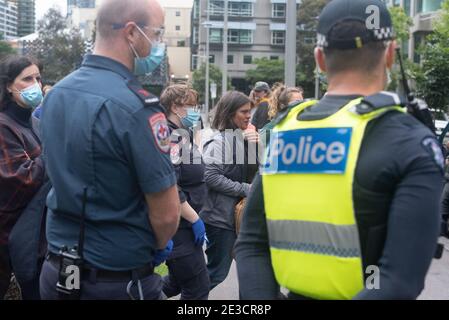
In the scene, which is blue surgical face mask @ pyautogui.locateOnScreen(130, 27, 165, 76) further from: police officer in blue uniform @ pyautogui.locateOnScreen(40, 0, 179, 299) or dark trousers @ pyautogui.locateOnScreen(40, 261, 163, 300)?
dark trousers @ pyautogui.locateOnScreen(40, 261, 163, 300)

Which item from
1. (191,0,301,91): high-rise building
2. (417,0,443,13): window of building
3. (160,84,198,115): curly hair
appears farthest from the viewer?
(191,0,301,91): high-rise building

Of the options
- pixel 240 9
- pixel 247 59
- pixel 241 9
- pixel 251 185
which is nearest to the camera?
pixel 251 185

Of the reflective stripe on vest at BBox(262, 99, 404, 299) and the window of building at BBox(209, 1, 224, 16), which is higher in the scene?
the window of building at BBox(209, 1, 224, 16)

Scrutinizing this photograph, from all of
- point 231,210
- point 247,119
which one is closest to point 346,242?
point 231,210

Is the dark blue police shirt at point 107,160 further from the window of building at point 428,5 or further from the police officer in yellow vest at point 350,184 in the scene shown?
the window of building at point 428,5

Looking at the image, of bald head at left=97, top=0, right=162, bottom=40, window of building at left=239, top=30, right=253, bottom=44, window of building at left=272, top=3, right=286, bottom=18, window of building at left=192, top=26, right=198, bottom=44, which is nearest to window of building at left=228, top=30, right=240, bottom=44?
window of building at left=239, top=30, right=253, bottom=44

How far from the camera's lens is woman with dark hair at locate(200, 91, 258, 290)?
4.78 metres

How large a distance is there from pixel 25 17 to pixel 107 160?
123m

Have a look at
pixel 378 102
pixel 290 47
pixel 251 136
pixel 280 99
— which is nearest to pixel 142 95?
pixel 378 102

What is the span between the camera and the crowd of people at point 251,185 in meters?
1.61

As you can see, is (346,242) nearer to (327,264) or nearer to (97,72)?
(327,264)

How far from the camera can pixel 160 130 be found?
2.27 metres

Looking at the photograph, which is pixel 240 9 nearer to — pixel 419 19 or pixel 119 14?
pixel 419 19

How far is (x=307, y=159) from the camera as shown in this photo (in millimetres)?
1772
